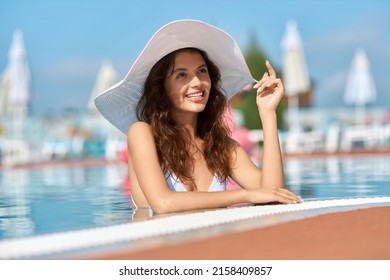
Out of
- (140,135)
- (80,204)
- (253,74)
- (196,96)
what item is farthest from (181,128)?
(253,74)

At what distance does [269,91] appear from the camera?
349 centimetres

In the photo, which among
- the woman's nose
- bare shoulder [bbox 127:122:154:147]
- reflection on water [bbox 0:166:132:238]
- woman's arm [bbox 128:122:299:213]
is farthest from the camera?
reflection on water [bbox 0:166:132:238]

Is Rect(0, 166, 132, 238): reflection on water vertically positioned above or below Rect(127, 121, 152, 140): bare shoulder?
below

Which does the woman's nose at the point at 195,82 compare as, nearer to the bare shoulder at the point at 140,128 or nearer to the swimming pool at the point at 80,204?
the bare shoulder at the point at 140,128

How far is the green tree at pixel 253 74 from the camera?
77.0ft

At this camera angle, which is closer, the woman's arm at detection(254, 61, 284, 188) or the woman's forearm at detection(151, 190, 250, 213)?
the woman's forearm at detection(151, 190, 250, 213)

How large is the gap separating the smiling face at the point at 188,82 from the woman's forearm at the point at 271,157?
0.32 meters

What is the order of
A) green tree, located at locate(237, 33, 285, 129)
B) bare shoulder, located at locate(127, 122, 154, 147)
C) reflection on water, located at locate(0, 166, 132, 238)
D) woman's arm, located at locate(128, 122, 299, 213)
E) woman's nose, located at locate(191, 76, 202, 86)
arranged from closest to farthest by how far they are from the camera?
woman's arm, located at locate(128, 122, 299, 213)
bare shoulder, located at locate(127, 122, 154, 147)
woman's nose, located at locate(191, 76, 202, 86)
reflection on water, located at locate(0, 166, 132, 238)
green tree, located at locate(237, 33, 285, 129)

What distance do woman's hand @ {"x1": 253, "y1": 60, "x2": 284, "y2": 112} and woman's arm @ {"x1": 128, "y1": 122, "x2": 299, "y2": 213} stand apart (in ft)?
1.45

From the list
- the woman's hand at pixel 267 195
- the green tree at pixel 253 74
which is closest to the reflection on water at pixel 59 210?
the woman's hand at pixel 267 195

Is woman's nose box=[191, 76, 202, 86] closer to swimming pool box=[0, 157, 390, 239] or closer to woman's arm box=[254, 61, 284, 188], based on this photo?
woman's arm box=[254, 61, 284, 188]

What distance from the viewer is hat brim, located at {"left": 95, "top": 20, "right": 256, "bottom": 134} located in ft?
10.7

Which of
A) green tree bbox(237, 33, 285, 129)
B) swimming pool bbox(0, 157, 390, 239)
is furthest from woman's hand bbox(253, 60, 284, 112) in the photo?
green tree bbox(237, 33, 285, 129)

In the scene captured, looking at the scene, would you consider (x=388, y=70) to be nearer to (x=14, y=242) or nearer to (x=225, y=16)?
(x=225, y=16)
